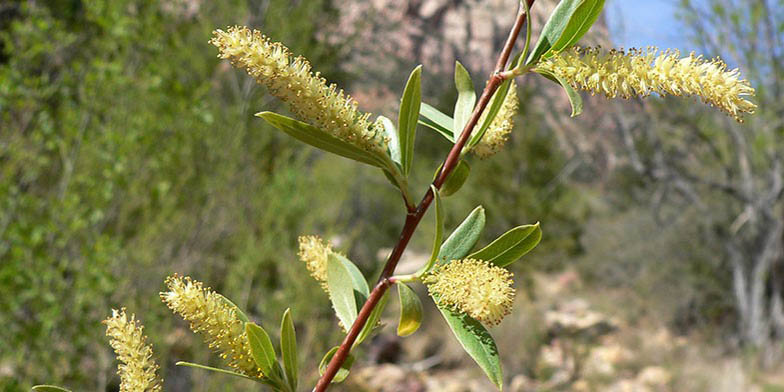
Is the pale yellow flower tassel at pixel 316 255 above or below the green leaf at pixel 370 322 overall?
above

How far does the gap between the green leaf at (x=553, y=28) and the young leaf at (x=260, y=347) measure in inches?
9.1

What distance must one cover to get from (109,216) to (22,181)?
16.1 inches

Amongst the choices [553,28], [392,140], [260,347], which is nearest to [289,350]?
[260,347]

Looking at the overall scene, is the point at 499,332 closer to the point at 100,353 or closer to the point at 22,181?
the point at 100,353

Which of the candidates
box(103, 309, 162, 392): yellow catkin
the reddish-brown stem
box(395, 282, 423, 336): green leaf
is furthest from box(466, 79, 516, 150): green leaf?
box(103, 309, 162, 392): yellow catkin

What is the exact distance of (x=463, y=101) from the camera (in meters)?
0.44

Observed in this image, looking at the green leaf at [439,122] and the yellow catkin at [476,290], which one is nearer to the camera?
the yellow catkin at [476,290]

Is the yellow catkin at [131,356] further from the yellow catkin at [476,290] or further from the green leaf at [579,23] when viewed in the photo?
the green leaf at [579,23]

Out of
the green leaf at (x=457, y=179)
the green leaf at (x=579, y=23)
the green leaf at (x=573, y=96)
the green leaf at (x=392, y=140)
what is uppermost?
the green leaf at (x=579, y=23)

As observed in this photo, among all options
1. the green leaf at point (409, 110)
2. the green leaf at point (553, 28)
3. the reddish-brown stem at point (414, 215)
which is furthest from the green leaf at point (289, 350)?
the green leaf at point (553, 28)

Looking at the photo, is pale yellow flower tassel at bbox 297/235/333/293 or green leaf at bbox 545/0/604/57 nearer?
green leaf at bbox 545/0/604/57

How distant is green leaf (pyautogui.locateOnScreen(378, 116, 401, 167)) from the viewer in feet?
1.38

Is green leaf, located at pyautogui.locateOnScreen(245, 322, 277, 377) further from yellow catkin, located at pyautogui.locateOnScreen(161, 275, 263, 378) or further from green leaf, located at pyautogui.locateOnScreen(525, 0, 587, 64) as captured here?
green leaf, located at pyautogui.locateOnScreen(525, 0, 587, 64)

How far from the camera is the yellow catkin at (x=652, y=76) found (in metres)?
0.35
